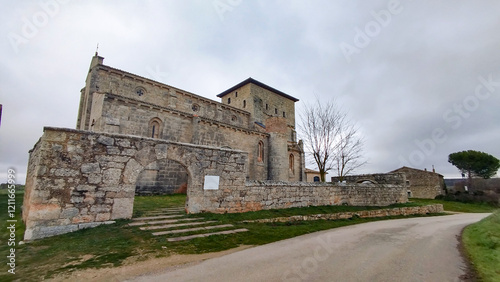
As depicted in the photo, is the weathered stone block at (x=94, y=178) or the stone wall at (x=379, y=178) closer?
the weathered stone block at (x=94, y=178)

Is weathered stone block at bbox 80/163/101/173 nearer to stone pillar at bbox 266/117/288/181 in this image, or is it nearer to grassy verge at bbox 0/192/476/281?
grassy verge at bbox 0/192/476/281

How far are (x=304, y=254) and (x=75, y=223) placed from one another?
564 centimetres

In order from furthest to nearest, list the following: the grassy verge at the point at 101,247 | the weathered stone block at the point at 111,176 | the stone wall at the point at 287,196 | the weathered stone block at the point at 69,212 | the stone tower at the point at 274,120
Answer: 1. the stone tower at the point at 274,120
2. the stone wall at the point at 287,196
3. the weathered stone block at the point at 111,176
4. the weathered stone block at the point at 69,212
5. the grassy verge at the point at 101,247

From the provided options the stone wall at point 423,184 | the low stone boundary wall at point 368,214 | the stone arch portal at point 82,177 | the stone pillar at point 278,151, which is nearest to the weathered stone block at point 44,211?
the stone arch portal at point 82,177

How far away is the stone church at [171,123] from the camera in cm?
1441

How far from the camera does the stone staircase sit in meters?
5.46

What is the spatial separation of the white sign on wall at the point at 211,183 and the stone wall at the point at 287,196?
0.15 m

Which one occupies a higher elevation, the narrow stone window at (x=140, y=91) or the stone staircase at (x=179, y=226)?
the narrow stone window at (x=140, y=91)

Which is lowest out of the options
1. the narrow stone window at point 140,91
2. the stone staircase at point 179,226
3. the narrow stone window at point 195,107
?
the stone staircase at point 179,226

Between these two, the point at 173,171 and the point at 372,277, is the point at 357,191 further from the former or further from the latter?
the point at 173,171

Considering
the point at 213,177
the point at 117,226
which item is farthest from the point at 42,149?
the point at 213,177

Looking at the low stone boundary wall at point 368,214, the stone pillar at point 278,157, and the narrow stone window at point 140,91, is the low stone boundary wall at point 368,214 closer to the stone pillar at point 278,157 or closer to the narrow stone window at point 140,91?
the stone pillar at point 278,157

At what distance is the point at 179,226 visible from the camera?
6102 millimetres

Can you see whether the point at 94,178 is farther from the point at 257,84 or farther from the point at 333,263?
the point at 257,84
